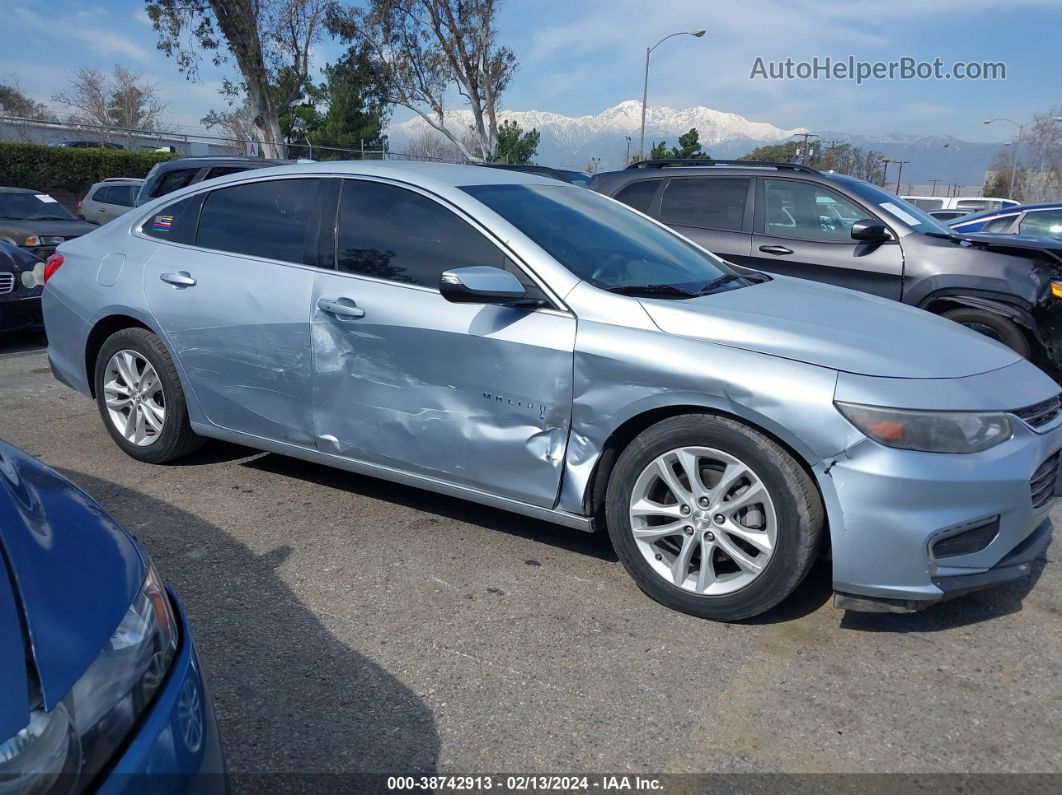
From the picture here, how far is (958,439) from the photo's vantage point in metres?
2.91

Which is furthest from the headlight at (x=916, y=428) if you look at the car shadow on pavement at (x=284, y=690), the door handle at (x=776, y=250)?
the door handle at (x=776, y=250)

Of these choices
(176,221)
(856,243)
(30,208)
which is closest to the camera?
(176,221)

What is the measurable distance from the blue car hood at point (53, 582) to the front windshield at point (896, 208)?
6075 millimetres

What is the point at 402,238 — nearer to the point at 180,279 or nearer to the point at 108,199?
the point at 180,279

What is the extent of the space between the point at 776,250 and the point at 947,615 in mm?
3975

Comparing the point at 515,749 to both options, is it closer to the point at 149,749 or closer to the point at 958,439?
the point at 149,749

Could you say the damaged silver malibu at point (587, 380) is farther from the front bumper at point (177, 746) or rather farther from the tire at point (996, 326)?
the tire at point (996, 326)

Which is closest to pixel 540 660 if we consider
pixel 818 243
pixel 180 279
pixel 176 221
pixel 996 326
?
pixel 180 279

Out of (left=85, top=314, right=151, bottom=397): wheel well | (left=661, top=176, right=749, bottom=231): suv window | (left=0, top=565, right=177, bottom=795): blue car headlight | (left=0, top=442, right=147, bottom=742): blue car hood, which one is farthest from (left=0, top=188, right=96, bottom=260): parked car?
(left=0, top=565, right=177, bottom=795): blue car headlight

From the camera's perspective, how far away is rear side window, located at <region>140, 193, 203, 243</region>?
14.8 feet

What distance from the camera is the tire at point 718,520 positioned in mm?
2990

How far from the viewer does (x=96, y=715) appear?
1.53 metres

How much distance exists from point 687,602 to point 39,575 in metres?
2.20

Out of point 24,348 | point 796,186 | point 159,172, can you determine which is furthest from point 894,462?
point 159,172
